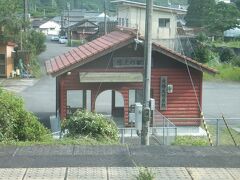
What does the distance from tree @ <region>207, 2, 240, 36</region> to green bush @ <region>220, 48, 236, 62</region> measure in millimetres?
17814

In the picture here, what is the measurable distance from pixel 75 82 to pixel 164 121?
14.6ft

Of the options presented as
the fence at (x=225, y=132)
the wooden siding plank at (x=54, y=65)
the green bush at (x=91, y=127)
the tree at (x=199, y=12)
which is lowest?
the fence at (x=225, y=132)

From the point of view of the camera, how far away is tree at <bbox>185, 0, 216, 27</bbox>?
74.4 metres

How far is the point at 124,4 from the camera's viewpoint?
46.8 metres

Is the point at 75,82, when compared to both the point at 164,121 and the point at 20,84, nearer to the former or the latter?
the point at 164,121

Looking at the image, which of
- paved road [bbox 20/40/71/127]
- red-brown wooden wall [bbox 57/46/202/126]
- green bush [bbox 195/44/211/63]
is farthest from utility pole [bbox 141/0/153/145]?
green bush [bbox 195/44/211/63]

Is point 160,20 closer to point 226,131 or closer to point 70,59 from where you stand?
point 70,59

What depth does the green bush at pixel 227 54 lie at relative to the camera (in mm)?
51603

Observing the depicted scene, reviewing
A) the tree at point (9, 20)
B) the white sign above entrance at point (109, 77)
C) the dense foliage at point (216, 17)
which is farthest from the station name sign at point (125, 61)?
the dense foliage at point (216, 17)

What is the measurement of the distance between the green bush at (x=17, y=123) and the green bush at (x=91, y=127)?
3.16 ft

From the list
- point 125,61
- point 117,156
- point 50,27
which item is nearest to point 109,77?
point 125,61

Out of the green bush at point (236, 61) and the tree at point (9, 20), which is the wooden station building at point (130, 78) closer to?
the tree at point (9, 20)

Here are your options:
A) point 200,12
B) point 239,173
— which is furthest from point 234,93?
point 200,12

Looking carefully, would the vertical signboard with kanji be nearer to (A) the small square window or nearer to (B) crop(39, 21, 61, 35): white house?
(A) the small square window
